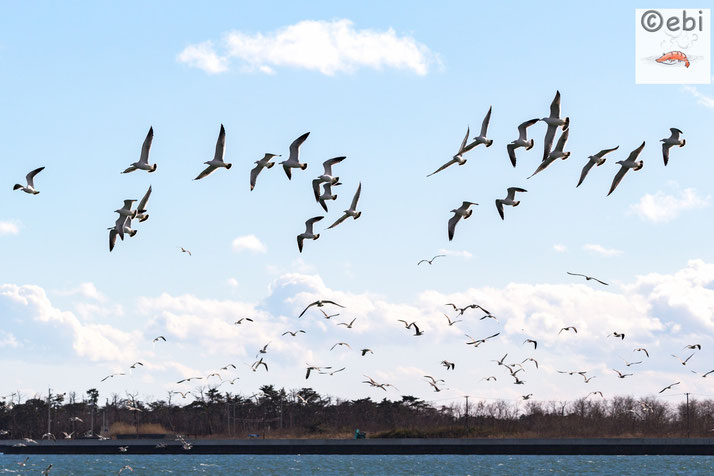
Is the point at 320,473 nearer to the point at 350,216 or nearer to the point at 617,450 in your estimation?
the point at 617,450

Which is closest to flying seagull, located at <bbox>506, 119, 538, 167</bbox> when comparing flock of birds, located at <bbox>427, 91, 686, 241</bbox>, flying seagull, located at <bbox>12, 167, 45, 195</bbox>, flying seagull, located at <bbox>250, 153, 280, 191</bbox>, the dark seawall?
flock of birds, located at <bbox>427, 91, 686, 241</bbox>

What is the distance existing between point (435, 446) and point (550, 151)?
73.1m

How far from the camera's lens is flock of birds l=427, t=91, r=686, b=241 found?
32.5 m

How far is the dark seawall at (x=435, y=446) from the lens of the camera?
310ft

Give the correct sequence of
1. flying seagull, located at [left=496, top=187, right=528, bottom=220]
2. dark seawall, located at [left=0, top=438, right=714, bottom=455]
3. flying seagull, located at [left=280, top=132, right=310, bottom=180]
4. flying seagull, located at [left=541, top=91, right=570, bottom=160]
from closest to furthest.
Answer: flying seagull, located at [left=541, top=91, right=570, bottom=160], flying seagull, located at [left=280, top=132, right=310, bottom=180], flying seagull, located at [left=496, top=187, right=528, bottom=220], dark seawall, located at [left=0, top=438, right=714, bottom=455]

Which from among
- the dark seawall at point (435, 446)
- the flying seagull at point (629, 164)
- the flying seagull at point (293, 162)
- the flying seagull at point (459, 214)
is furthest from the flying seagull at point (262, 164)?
the dark seawall at point (435, 446)

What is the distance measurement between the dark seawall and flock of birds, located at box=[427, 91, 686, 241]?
207 feet

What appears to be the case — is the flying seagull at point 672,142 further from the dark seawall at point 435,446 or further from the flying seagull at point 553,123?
the dark seawall at point 435,446

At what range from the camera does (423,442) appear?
10231cm

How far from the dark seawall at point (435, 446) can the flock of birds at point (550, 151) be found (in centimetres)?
6305

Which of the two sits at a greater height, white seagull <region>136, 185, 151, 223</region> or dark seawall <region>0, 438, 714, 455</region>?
white seagull <region>136, 185, 151, 223</region>

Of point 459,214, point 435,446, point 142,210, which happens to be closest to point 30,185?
point 142,210

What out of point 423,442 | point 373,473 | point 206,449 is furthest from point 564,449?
point 206,449

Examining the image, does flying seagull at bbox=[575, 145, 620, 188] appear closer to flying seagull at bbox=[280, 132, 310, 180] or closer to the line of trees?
flying seagull at bbox=[280, 132, 310, 180]
